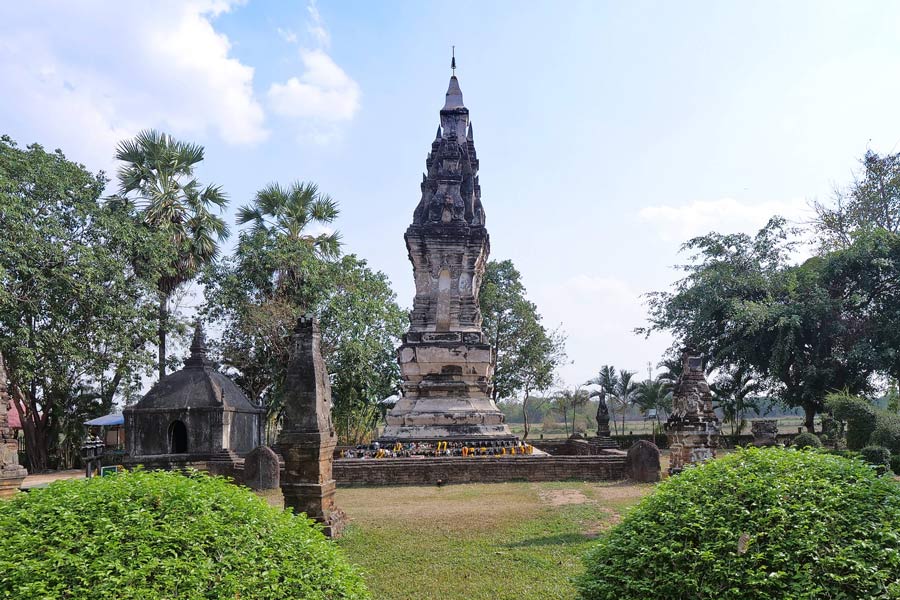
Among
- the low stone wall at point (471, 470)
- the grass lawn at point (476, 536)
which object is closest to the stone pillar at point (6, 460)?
the grass lawn at point (476, 536)

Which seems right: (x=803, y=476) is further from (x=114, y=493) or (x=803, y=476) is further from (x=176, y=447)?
(x=176, y=447)

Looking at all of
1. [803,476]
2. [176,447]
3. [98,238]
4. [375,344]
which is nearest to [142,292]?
[98,238]

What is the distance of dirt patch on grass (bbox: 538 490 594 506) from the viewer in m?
11.5

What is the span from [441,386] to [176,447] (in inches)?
357

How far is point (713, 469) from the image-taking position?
4.46m

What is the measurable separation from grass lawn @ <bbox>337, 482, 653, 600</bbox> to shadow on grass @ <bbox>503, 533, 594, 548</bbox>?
0.04ft

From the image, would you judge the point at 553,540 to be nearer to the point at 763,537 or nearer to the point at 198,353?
the point at 763,537

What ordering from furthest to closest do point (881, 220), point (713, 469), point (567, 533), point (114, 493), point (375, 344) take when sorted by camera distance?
point (881, 220), point (375, 344), point (567, 533), point (713, 469), point (114, 493)

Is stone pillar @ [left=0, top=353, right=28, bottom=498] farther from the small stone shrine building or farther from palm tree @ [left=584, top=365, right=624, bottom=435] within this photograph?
palm tree @ [left=584, top=365, right=624, bottom=435]

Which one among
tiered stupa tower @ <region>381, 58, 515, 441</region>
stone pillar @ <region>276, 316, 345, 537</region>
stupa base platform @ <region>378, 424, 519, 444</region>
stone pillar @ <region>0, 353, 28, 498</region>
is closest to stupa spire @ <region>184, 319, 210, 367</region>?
tiered stupa tower @ <region>381, 58, 515, 441</region>

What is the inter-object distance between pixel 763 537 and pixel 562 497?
28.4ft

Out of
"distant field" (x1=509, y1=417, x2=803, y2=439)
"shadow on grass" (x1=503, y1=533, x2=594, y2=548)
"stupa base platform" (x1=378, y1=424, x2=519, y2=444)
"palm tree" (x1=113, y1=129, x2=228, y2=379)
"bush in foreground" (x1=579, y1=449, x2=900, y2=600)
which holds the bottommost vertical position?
"distant field" (x1=509, y1=417, x2=803, y2=439)

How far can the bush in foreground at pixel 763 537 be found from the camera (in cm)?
348

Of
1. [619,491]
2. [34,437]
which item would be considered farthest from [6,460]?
[34,437]
